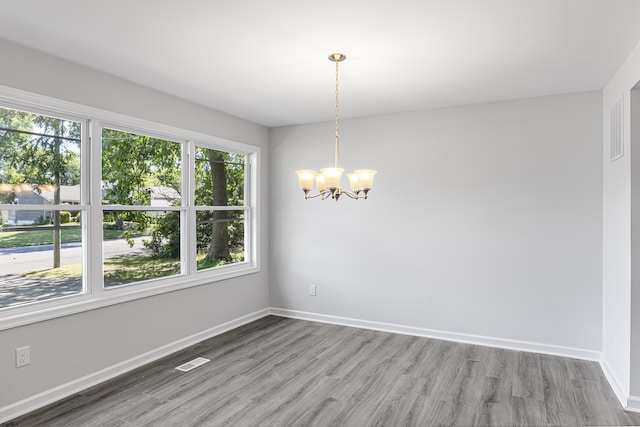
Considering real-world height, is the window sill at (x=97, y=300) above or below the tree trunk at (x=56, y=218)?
below

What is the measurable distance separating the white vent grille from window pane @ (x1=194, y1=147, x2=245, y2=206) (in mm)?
3870

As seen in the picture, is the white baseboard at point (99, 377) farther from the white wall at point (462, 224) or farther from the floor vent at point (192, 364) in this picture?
the white wall at point (462, 224)

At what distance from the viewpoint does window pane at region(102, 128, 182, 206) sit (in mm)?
3447

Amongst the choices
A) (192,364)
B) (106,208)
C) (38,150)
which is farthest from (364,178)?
(38,150)

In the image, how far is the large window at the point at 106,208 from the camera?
284 centimetres

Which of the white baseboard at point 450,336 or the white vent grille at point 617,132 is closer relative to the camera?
the white vent grille at point 617,132

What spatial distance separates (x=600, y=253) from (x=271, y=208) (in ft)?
12.2

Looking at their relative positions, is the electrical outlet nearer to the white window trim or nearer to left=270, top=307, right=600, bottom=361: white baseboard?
the white window trim

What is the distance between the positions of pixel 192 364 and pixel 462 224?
3035 millimetres

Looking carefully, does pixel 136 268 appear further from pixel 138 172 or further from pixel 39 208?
pixel 39 208

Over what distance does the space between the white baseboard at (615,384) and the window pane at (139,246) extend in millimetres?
3969

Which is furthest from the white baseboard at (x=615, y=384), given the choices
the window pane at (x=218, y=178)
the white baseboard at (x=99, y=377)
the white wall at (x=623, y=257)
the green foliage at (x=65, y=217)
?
the green foliage at (x=65, y=217)

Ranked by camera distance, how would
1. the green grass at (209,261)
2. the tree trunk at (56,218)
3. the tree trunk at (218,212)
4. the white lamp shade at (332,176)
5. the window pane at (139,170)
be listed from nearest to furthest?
1. the white lamp shade at (332,176)
2. the tree trunk at (56,218)
3. the window pane at (139,170)
4. the green grass at (209,261)
5. the tree trunk at (218,212)

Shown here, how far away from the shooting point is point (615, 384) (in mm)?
3113
